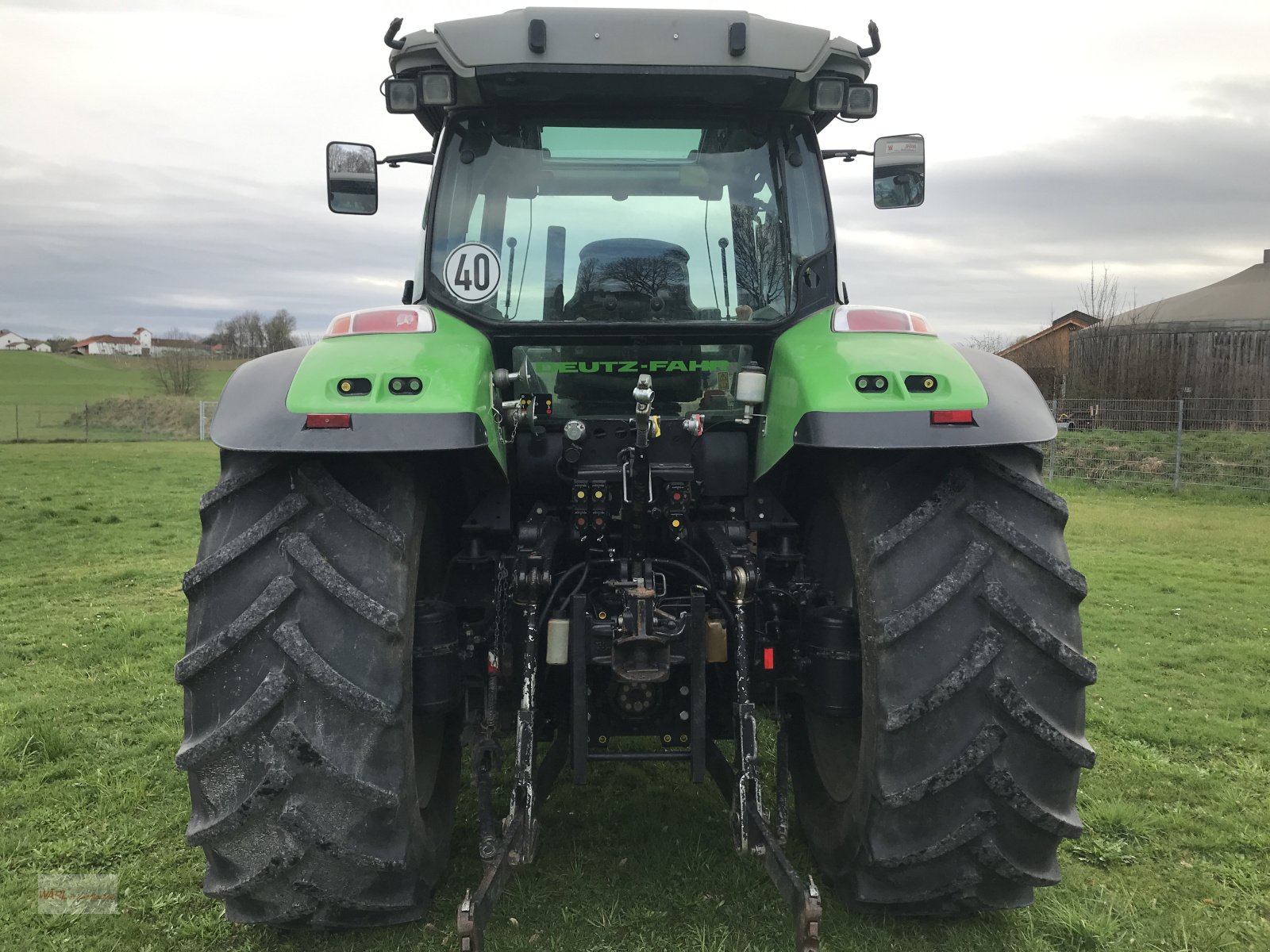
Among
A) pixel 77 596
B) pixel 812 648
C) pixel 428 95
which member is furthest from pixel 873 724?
pixel 77 596

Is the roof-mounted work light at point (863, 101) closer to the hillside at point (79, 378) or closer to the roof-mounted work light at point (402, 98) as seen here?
the roof-mounted work light at point (402, 98)

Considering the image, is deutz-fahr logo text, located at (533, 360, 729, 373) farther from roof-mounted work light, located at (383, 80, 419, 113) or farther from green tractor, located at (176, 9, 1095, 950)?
roof-mounted work light, located at (383, 80, 419, 113)

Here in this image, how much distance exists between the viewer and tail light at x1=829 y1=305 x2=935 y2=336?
3.08 metres

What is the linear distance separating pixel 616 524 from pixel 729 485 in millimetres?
435

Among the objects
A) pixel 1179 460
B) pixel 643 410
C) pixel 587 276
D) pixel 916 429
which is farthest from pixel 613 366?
pixel 1179 460

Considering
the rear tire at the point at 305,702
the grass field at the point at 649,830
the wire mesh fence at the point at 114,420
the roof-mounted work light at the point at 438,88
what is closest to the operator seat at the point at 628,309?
the roof-mounted work light at the point at 438,88

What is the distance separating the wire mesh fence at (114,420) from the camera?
28.6m

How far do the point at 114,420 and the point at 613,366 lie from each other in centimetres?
3317

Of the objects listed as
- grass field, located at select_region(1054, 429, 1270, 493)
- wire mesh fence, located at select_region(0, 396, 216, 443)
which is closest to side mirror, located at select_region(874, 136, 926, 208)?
grass field, located at select_region(1054, 429, 1270, 493)

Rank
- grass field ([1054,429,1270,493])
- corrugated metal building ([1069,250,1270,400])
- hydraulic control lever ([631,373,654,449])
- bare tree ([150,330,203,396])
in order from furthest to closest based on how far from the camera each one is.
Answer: bare tree ([150,330,203,396]), corrugated metal building ([1069,250,1270,400]), grass field ([1054,429,1270,493]), hydraulic control lever ([631,373,654,449])

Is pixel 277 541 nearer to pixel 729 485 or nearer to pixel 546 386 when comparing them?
pixel 546 386

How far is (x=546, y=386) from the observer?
3.39 m

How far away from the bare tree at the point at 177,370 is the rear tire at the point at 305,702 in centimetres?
4013

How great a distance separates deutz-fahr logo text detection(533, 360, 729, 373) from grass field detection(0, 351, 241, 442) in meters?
24.8
